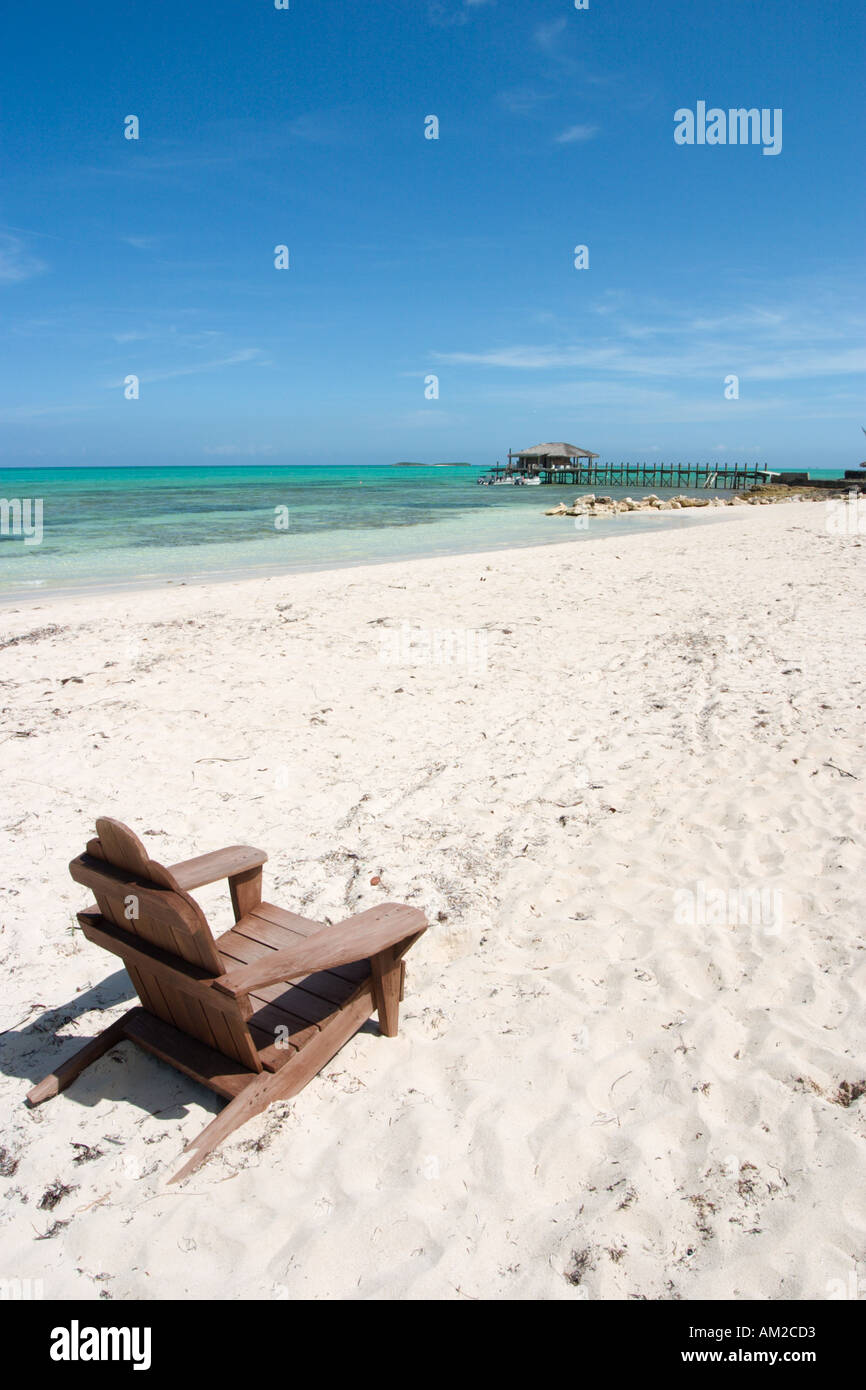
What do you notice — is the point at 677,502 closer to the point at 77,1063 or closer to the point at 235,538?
the point at 235,538

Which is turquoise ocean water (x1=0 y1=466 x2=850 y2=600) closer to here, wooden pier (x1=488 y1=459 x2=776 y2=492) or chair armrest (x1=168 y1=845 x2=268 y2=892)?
chair armrest (x1=168 y1=845 x2=268 y2=892)

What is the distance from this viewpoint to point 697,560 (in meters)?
15.6

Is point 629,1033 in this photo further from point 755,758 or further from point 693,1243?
point 755,758

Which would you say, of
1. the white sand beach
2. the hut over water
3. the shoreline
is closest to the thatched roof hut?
the hut over water

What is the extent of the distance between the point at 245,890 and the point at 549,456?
238 feet

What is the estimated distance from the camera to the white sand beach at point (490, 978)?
2193 mm

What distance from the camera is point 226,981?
7.92ft

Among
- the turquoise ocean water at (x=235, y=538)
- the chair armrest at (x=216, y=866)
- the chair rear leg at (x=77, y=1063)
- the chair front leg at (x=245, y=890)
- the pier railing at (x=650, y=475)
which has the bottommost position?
the chair rear leg at (x=77, y=1063)

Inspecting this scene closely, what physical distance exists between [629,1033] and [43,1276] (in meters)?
2.05

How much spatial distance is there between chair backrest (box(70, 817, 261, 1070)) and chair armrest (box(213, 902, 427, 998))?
0.23ft

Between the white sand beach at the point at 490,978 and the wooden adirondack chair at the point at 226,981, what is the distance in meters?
0.13

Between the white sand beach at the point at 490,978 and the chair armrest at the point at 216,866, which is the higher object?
the chair armrest at the point at 216,866

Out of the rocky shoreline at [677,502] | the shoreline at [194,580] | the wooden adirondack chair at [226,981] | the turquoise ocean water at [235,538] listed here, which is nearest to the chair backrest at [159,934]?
the wooden adirondack chair at [226,981]

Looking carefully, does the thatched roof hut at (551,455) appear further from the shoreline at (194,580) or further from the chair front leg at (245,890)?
the chair front leg at (245,890)
